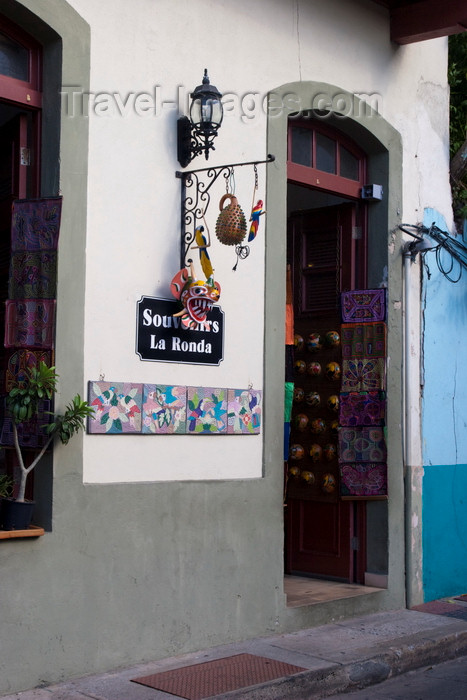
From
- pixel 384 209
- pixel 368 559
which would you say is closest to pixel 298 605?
pixel 368 559

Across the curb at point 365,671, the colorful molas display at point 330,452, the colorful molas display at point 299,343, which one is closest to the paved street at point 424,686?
the curb at point 365,671

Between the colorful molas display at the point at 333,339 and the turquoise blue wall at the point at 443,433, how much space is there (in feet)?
2.99

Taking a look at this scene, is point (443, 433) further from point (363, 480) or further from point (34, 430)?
point (34, 430)

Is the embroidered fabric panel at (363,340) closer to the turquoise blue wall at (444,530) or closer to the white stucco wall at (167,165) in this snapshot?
the turquoise blue wall at (444,530)

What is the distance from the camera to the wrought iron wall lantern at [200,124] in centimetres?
657

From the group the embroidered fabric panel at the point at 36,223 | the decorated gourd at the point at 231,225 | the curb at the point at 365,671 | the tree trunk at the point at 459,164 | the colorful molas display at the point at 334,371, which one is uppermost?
the tree trunk at the point at 459,164

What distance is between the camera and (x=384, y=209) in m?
8.65

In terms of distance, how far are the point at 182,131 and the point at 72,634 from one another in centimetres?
363

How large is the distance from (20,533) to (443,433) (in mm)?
4894

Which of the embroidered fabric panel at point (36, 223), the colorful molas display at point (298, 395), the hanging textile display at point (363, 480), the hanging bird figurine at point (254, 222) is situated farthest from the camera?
the colorful molas display at point (298, 395)

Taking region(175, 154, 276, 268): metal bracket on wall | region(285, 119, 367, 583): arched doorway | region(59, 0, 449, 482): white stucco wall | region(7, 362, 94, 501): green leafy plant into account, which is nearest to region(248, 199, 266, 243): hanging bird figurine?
region(59, 0, 449, 482): white stucco wall

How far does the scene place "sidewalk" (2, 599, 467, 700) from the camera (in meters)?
Result: 5.67

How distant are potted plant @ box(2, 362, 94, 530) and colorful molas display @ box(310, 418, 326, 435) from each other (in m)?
3.36

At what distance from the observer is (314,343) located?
880cm
